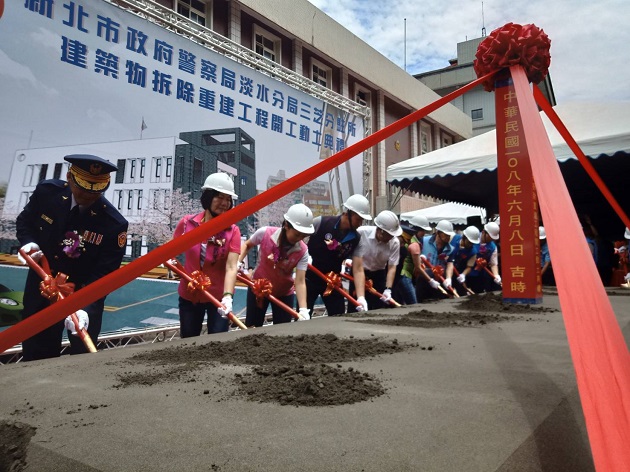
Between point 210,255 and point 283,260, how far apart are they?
612mm

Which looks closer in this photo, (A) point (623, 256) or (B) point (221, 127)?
(B) point (221, 127)

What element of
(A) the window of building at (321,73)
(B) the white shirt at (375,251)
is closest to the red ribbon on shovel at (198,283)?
(B) the white shirt at (375,251)

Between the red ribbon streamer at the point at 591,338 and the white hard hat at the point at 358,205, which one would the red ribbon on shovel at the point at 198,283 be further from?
the red ribbon streamer at the point at 591,338

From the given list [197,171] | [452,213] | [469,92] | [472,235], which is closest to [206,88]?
[197,171]

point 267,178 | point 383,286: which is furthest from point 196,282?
point 267,178

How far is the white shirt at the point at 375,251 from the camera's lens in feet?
14.5

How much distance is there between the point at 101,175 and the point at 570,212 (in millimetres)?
2631

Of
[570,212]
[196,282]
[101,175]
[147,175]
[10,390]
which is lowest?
[10,390]

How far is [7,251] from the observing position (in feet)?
11.1

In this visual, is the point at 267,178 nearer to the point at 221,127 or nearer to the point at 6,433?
the point at 221,127

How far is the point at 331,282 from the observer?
3828 millimetres

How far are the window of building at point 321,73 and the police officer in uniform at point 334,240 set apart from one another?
525 centimetres

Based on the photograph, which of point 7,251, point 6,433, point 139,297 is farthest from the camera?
point 139,297

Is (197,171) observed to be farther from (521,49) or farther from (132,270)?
(132,270)
